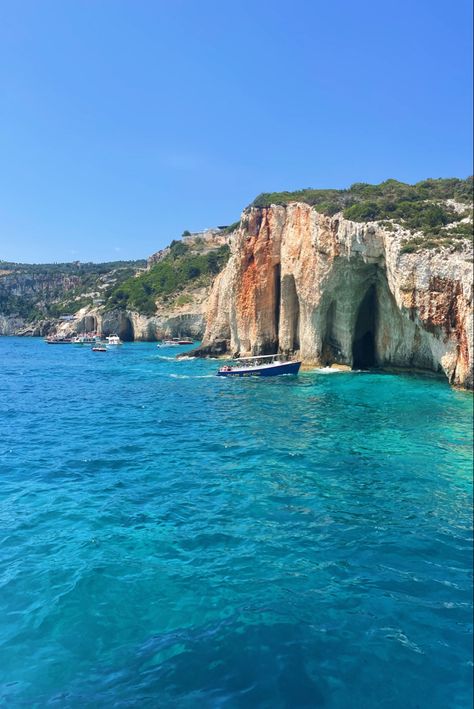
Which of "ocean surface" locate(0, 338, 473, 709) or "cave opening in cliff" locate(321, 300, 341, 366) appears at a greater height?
"cave opening in cliff" locate(321, 300, 341, 366)

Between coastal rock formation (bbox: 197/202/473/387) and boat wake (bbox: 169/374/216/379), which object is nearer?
coastal rock formation (bbox: 197/202/473/387)

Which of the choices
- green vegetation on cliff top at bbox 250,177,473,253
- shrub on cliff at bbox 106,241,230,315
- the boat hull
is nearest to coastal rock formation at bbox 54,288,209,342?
shrub on cliff at bbox 106,241,230,315

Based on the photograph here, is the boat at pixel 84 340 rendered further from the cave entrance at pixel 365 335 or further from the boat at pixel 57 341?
the cave entrance at pixel 365 335

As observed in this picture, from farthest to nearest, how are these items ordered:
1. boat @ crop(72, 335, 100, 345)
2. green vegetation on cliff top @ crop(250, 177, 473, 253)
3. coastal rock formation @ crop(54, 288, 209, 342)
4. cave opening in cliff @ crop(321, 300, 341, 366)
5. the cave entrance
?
boat @ crop(72, 335, 100, 345) < coastal rock formation @ crop(54, 288, 209, 342) < cave opening in cliff @ crop(321, 300, 341, 366) < the cave entrance < green vegetation on cliff top @ crop(250, 177, 473, 253)

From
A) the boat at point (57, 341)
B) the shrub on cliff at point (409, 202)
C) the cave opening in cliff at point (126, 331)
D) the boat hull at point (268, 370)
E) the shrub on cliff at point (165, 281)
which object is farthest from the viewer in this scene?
the cave opening in cliff at point (126, 331)

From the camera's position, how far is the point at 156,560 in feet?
30.3

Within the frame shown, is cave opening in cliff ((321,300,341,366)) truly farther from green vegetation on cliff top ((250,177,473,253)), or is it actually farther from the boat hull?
green vegetation on cliff top ((250,177,473,253))

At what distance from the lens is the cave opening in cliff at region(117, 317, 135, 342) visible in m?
96.8

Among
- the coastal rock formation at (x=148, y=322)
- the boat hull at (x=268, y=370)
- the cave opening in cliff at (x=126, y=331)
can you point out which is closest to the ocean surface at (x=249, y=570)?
the boat hull at (x=268, y=370)

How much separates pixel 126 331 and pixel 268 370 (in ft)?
225

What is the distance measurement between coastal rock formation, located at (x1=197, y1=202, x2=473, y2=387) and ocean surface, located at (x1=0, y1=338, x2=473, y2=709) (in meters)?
5.39

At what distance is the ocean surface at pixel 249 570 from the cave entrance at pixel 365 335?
61.8 feet

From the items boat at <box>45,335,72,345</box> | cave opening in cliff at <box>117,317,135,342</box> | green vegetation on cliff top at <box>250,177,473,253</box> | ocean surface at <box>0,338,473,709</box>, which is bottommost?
ocean surface at <box>0,338,473,709</box>

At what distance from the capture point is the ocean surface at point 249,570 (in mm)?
6102
